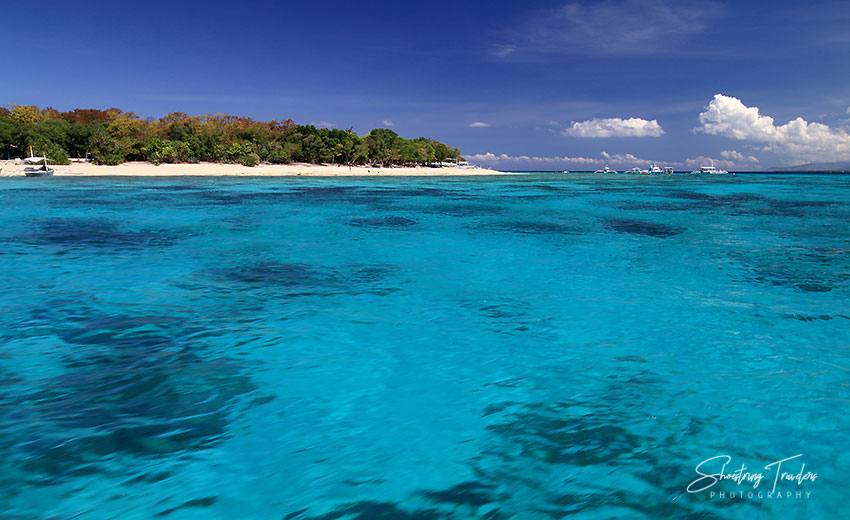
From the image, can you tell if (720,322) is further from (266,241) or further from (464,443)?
(266,241)

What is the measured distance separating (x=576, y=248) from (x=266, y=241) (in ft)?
38.0

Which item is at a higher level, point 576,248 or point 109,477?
point 576,248

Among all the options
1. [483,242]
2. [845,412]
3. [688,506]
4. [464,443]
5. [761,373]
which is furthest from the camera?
[483,242]

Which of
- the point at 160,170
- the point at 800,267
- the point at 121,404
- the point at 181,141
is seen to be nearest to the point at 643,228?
the point at 800,267

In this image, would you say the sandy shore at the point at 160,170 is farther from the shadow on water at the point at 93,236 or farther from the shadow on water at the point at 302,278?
the shadow on water at the point at 302,278

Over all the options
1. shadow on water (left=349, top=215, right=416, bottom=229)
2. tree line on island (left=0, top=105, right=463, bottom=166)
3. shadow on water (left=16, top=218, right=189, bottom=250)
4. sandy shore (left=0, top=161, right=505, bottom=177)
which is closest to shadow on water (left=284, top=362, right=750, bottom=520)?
shadow on water (left=16, top=218, right=189, bottom=250)

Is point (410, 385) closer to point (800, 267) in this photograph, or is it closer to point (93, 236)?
point (800, 267)

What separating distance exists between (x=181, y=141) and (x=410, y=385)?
8982 cm

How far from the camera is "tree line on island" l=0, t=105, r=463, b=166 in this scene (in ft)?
225

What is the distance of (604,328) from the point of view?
8.01m

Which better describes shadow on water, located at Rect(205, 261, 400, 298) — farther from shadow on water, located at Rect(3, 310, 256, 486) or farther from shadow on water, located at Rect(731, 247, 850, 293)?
shadow on water, located at Rect(731, 247, 850, 293)

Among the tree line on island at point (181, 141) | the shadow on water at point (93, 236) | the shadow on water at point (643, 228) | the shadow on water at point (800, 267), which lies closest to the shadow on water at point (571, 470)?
the shadow on water at point (800, 267)

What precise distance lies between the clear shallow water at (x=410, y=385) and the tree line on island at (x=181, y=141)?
72950mm

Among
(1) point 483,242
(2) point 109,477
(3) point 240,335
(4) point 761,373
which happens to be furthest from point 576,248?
(2) point 109,477
